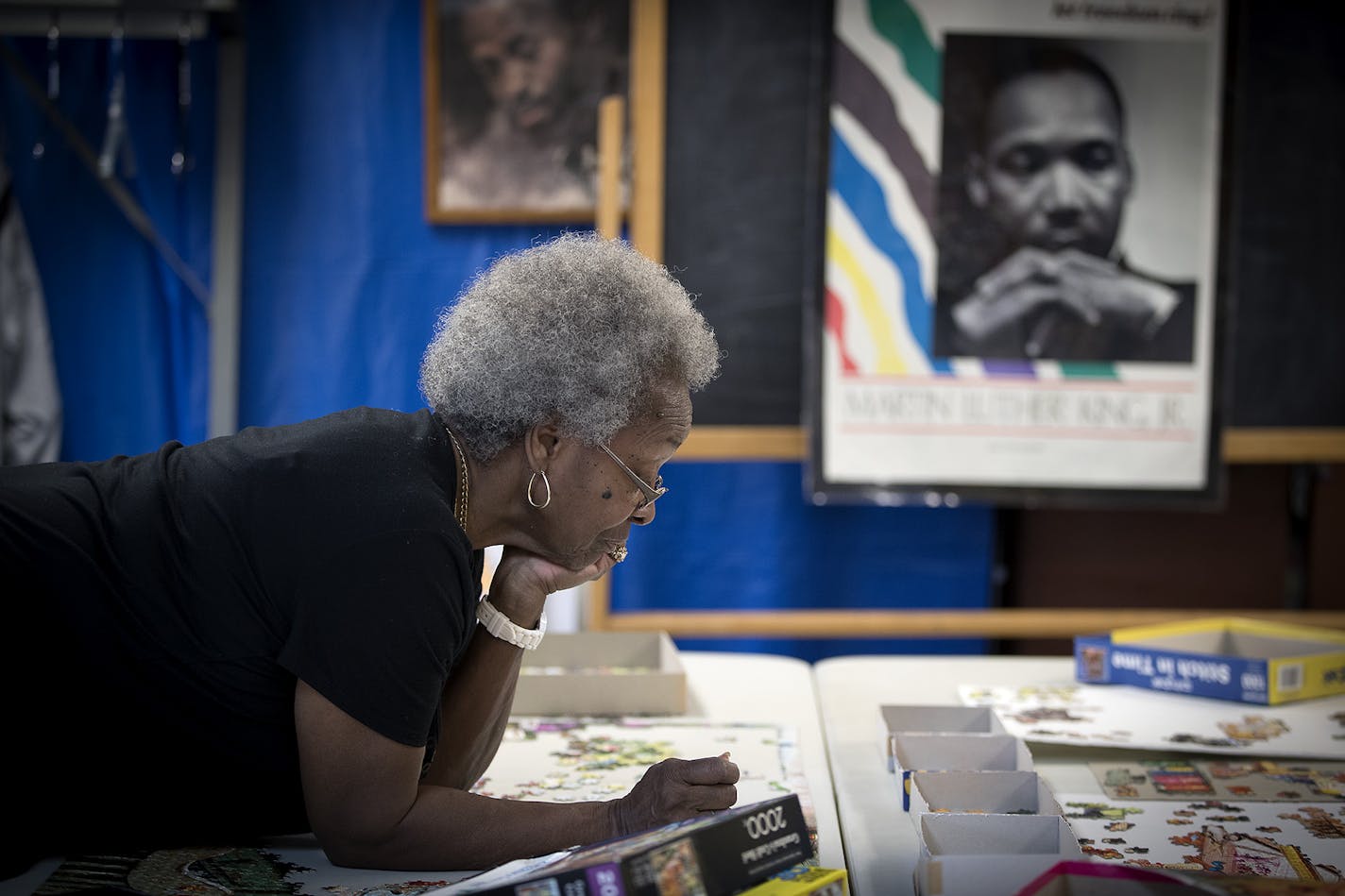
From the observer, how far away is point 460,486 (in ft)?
4.39

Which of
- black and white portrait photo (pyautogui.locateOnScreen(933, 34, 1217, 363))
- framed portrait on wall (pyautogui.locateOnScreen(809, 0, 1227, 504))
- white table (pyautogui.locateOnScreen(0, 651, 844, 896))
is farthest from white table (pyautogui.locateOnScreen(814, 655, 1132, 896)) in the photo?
black and white portrait photo (pyautogui.locateOnScreen(933, 34, 1217, 363))

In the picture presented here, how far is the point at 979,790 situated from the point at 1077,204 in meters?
1.99

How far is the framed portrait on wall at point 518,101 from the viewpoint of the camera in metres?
3.14

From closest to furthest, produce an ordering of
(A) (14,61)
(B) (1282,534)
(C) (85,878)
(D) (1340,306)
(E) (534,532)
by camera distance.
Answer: (C) (85,878)
(E) (534,532)
(A) (14,61)
(D) (1340,306)
(B) (1282,534)

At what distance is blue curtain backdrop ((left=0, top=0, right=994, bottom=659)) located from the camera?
3162 millimetres

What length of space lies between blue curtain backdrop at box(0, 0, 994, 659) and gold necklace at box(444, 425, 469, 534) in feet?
6.11

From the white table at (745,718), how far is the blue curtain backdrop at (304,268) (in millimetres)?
1028

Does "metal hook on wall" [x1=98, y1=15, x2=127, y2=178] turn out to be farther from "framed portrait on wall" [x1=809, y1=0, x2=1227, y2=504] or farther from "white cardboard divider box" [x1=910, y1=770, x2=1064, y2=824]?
"white cardboard divider box" [x1=910, y1=770, x2=1064, y2=824]

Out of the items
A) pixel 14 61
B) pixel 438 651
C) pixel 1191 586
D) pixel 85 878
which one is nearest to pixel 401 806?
pixel 438 651

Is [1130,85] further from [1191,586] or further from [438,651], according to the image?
[438,651]

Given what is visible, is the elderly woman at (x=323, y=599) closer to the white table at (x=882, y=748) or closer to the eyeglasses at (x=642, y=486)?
the eyeglasses at (x=642, y=486)

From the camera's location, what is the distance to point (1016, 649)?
3.42m

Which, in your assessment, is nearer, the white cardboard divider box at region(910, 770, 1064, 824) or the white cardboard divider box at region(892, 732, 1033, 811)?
the white cardboard divider box at region(910, 770, 1064, 824)

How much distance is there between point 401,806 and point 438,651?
149mm
